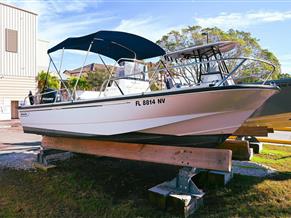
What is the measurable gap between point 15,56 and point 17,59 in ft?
0.88

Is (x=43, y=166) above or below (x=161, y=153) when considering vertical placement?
below

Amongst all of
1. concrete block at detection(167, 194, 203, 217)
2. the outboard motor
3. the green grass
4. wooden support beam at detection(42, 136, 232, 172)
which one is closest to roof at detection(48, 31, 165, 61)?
the outboard motor

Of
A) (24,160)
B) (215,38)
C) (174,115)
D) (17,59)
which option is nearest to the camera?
(174,115)

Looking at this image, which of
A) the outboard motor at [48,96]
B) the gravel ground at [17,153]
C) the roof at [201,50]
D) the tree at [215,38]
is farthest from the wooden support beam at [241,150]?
the tree at [215,38]

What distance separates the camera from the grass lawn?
13.6 ft

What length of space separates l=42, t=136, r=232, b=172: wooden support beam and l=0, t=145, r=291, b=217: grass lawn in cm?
63

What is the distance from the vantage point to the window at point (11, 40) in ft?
63.1

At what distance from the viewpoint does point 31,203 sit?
Result: 4578 mm

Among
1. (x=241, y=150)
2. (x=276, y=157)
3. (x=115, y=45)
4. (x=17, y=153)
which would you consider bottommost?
(x=17, y=153)

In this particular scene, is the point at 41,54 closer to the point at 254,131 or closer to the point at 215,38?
the point at 215,38

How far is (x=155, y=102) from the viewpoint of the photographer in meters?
4.42

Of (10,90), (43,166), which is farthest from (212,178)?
(10,90)

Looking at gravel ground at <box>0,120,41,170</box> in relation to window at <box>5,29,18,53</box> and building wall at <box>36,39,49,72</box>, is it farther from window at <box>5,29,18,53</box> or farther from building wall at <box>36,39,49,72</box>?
building wall at <box>36,39,49,72</box>

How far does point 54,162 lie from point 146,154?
121 inches
